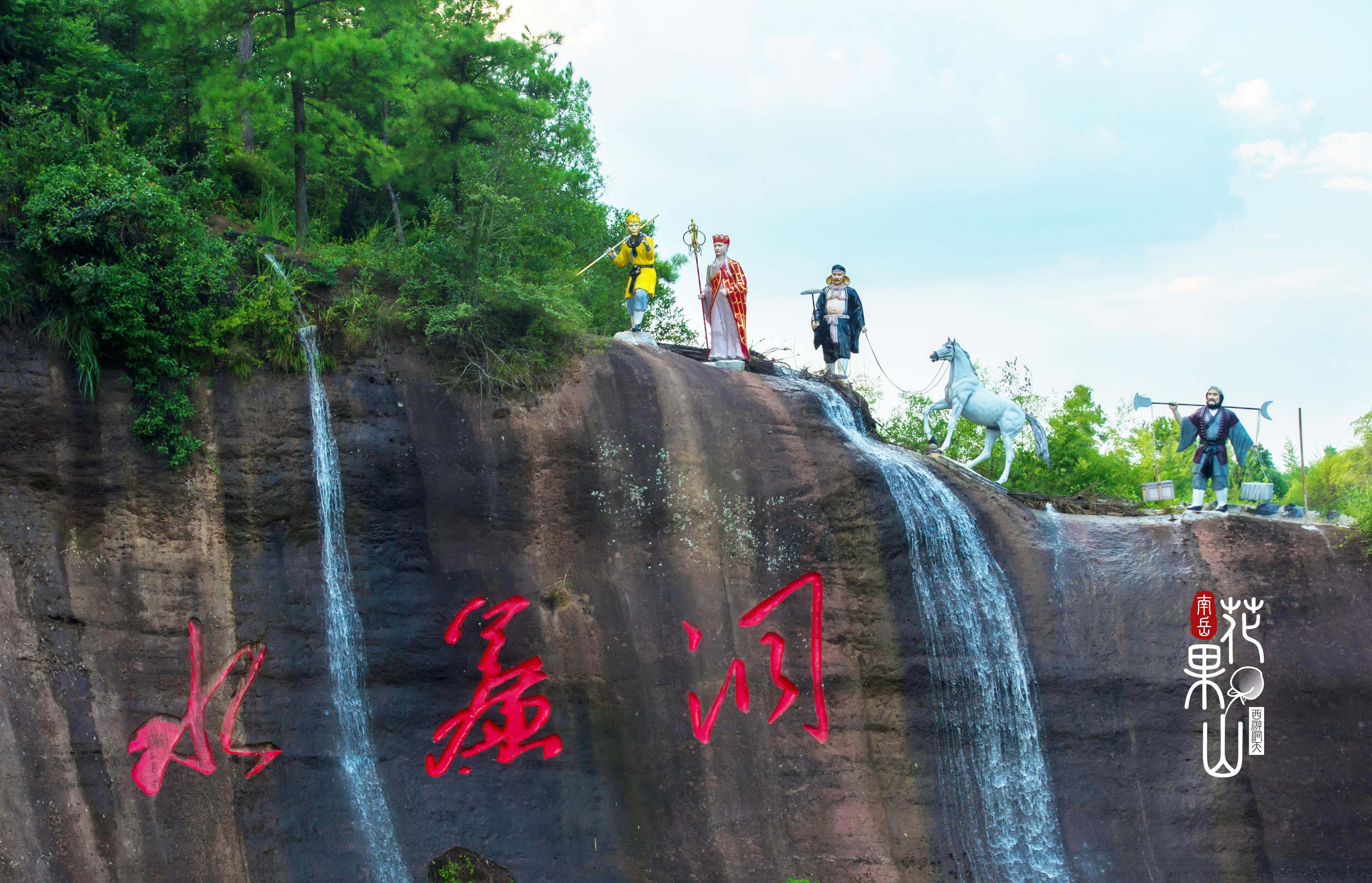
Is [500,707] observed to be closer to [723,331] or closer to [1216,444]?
[723,331]

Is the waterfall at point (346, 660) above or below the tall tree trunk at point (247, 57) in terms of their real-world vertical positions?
below

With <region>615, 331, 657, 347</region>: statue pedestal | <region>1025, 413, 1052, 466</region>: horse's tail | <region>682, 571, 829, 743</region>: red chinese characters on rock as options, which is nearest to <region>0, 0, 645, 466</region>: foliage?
<region>615, 331, 657, 347</region>: statue pedestal

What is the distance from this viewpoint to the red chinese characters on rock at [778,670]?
31.1 ft

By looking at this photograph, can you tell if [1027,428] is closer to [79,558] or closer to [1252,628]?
[1252,628]

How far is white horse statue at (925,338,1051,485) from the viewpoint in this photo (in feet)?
39.0

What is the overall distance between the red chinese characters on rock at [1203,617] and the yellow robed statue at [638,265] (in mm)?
6772

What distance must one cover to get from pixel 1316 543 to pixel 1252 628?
3.79 feet

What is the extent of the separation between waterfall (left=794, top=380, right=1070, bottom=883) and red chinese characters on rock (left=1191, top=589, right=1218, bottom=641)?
5.85 ft

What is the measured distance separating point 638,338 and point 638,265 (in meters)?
1.16

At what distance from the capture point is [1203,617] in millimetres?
10023

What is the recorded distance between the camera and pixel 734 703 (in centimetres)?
954

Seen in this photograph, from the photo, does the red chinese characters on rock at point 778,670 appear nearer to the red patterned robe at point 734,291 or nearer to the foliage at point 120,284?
the red patterned robe at point 734,291

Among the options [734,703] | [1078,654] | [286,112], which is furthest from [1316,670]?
[286,112]

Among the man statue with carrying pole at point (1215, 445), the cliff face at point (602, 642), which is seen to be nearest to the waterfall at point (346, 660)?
the cliff face at point (602, 642)
